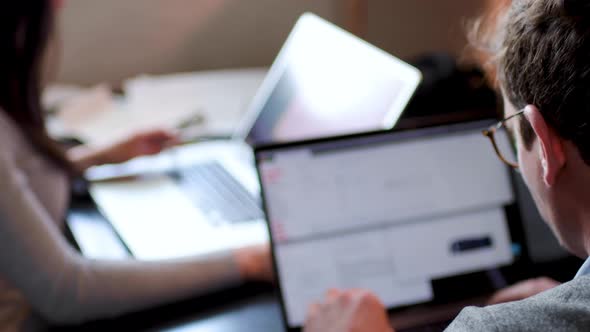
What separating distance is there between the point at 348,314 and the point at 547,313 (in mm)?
268

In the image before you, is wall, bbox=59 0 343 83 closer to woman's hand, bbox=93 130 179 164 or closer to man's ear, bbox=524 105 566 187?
woman's hand, bbox=93 130 179 164

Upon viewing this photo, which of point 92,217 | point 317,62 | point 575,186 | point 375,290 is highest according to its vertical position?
point 575,186

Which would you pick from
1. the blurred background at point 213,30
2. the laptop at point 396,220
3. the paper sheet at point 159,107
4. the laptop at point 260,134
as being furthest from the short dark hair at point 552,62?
the blurred background at point 213,30

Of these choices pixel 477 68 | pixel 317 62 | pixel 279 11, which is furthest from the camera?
pixel 279 11

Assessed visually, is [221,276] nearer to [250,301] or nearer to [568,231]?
[250,301]

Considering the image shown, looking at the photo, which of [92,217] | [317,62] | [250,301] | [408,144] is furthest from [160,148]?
[408,144]

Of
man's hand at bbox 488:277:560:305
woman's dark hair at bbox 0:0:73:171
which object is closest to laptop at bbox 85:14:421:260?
woman's dark hair at bbox 0:0:73:171

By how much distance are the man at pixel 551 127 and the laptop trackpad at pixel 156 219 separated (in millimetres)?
507

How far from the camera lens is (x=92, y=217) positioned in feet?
3.56

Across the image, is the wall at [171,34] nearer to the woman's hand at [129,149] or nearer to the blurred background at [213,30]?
the blurred background at [213,30]

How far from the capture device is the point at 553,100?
0.53m

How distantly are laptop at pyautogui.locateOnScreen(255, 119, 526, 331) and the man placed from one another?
0.67ft

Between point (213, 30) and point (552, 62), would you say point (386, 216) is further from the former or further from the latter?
point (213, 30)

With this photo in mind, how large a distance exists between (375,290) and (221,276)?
0.24m
